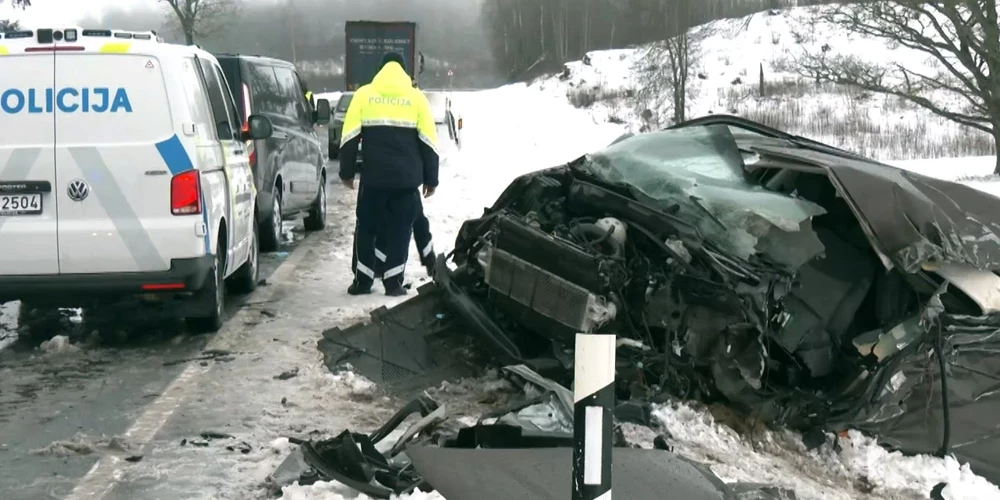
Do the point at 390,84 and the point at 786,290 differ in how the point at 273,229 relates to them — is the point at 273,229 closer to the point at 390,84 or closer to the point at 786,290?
the point at 390,84

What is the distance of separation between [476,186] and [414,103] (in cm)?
1006

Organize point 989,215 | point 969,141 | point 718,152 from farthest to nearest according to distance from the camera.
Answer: point 969,141 < point 718,152 < point 989,215

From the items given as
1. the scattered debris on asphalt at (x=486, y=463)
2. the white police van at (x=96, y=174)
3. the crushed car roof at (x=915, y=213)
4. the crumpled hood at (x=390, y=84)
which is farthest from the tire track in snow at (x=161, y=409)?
the crushed car roof at (x=915, y=213)

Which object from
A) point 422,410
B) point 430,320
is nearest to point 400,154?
point 430,320

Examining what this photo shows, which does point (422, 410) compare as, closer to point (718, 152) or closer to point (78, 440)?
point (78, 440)

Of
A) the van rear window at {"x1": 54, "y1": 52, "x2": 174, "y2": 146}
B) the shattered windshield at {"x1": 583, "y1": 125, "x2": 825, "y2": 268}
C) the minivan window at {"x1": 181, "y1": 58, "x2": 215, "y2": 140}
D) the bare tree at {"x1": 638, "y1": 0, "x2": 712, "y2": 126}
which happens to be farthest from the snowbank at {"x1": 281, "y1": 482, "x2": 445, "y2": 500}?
the bare tree at {"x1": 638, "y1": 0, "x2": 712, "y2": 126}

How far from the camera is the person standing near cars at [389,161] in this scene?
8.33 meters

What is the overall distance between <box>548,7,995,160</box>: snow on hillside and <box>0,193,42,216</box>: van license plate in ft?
62.5

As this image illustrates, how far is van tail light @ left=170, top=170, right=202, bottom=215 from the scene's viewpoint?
6621mm

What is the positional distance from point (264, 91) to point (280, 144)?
60 cm

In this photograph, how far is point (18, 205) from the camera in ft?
21.2

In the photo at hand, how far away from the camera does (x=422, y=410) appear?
486 centimetres

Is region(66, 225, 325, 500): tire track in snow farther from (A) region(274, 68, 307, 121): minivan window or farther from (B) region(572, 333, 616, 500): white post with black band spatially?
(A) region(274, 68, 307, 121): minivan window

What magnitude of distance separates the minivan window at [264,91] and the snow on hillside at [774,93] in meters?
14.3
